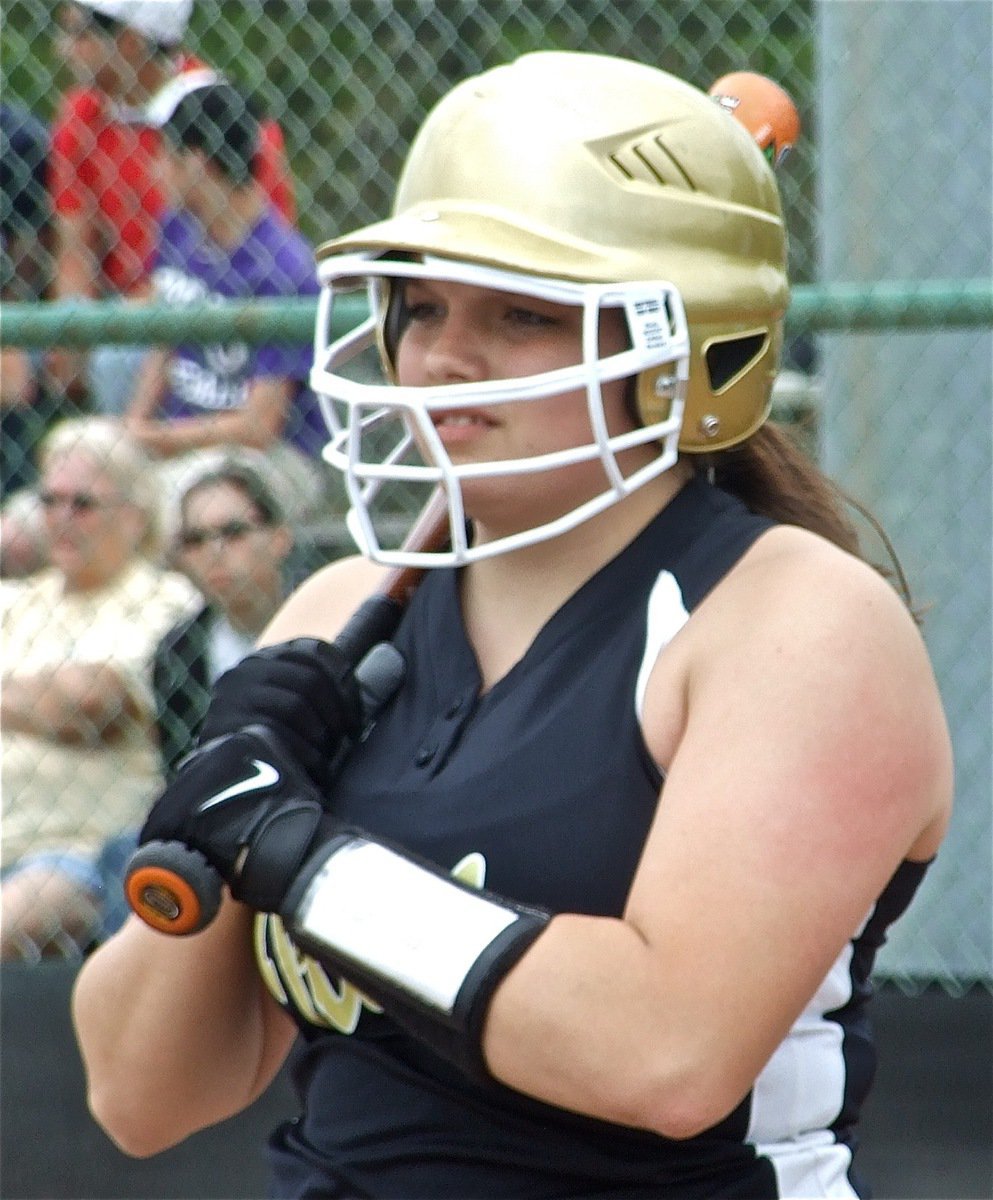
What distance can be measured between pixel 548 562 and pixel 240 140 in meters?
2.66

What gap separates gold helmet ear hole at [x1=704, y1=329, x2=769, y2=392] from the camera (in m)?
1.79

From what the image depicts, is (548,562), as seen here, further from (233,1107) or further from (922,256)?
(922,256)

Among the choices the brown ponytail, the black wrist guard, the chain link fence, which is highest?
the black wrist guard

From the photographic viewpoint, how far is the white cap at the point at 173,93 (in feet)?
13.9

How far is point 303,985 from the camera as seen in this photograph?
1759 millimetres

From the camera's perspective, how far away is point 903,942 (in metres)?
3.59

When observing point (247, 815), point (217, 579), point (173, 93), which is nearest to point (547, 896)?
point (247, 815)

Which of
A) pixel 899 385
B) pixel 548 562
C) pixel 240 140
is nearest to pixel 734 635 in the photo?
pixel 548 562

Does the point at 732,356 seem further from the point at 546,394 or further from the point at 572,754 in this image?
the point at 572,754

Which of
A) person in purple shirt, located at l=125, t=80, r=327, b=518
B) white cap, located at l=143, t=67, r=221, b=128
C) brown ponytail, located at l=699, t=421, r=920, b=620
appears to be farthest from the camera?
white cap, located at l=143, t=67, r=221, b=128

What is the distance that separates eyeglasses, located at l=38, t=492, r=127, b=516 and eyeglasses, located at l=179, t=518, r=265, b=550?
6.3 inches

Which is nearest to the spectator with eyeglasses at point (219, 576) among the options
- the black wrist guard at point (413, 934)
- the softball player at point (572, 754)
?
the softball player at point (572, 754)

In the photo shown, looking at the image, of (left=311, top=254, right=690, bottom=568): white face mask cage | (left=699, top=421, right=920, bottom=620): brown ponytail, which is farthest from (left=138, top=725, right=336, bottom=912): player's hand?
(left=699, top=421, right=920, bottom=620): brown ponytail

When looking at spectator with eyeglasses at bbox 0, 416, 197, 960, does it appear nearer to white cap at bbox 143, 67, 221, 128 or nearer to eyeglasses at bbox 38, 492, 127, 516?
eyeglasses at bbox 38, 492, 127, 516
